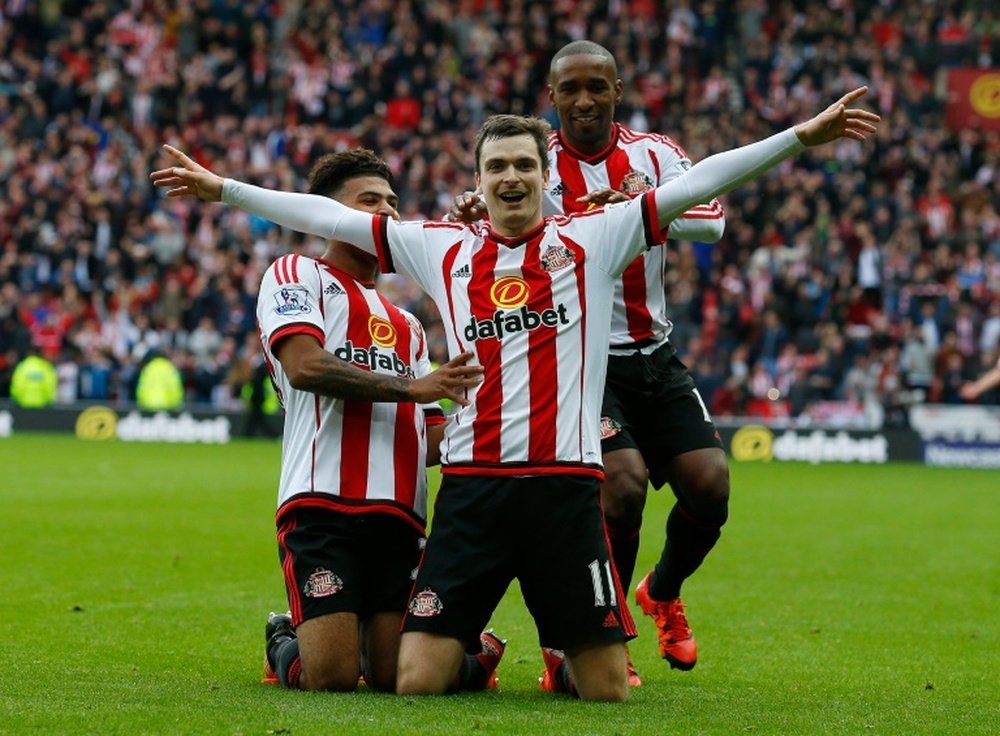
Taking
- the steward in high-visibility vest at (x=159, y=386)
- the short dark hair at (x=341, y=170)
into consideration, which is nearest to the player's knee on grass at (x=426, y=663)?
the short dark hair at (x=341, y=170)

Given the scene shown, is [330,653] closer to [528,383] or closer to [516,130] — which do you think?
[528,383]

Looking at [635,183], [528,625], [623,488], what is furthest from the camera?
[528,625]

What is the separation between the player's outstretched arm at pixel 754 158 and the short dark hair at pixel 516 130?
1.71 feet

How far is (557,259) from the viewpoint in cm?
631

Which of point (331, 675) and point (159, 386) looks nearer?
point (331, 675)

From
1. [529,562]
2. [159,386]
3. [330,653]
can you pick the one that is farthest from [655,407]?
[159,386]

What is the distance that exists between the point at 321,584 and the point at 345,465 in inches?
19.6

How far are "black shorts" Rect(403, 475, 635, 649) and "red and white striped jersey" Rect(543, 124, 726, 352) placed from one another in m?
1.21

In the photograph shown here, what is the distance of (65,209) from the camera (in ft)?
97.9

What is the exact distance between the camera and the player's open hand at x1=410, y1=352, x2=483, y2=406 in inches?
239

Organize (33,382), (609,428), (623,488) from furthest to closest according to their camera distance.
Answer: (33,382)
(609,428)
(623,488)

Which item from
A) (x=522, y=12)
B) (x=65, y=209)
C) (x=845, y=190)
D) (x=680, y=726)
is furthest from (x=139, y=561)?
(x=522, y=12)

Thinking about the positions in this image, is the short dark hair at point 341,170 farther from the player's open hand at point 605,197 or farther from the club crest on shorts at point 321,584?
the club crest on shorts at point 321,584

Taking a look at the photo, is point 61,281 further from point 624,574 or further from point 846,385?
point 624,574
